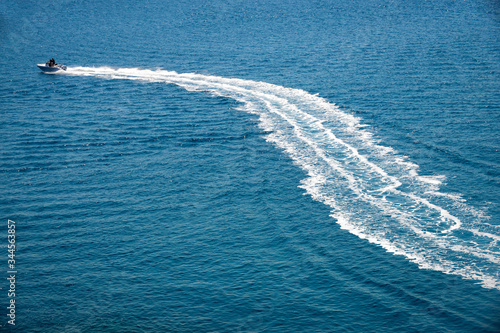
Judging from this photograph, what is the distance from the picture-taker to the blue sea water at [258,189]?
39.7 m

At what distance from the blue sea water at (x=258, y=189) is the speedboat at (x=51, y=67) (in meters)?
1.48

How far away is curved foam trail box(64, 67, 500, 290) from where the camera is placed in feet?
140

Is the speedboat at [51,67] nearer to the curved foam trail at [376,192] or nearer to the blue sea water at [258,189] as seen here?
the blue sea water at [258,189]

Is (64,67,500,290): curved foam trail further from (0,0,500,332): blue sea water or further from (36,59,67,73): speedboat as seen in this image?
(36,59,67,73): speedboat

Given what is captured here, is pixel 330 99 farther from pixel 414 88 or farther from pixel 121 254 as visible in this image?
pixel 121 254

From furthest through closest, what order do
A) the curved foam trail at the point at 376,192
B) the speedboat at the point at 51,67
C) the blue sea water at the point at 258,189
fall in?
the speedboat at the point at 51,67, the curved foam trail at the point at 376,192, the blue sea water at the point at 258,189

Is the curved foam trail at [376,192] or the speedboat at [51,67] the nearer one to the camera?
the curved foam trail at [376,192]

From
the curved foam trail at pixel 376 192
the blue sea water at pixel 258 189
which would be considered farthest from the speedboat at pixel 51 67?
the curved foam trail at pixel 376 192

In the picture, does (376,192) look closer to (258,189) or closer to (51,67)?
(258,189)

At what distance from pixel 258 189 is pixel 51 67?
6734cm

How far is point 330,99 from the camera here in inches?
3196

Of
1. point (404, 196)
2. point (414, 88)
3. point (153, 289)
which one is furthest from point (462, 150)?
point (153, 289)

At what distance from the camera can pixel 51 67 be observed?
334 ft

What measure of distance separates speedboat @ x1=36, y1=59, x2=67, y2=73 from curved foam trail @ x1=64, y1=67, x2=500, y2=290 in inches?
→ 1811
